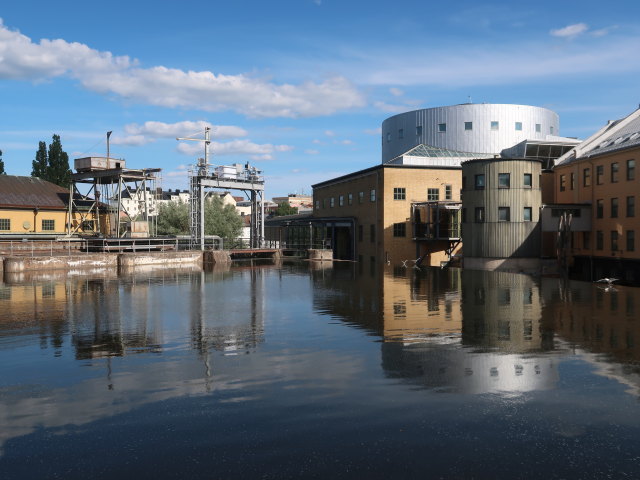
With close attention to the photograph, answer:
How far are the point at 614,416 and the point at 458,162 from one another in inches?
Answer: 2230

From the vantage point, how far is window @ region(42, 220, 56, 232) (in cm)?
6083

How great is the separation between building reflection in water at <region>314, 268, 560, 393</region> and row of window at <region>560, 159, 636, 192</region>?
1390 centimetres

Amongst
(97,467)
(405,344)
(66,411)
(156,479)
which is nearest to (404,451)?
(156,479)

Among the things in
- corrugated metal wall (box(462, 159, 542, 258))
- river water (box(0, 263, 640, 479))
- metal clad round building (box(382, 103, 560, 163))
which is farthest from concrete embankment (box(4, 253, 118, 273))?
metal clad round building (box(382, 103, 560, 163))

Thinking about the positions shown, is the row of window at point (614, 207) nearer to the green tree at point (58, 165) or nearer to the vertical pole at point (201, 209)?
the vertical pole at point (201, 209)

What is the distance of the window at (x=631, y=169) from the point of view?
4034 cm

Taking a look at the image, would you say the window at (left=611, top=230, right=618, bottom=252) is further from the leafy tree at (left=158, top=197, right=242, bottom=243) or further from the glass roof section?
the leafy tree at (left=158, top=197, right=242, bottom=243)

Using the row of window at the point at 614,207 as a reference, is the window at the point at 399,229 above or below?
below

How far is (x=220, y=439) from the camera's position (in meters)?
9.09

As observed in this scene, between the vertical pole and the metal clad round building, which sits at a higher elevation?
the metal clad round building

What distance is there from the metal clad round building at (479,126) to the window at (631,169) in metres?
35.0

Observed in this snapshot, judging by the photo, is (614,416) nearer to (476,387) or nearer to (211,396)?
(476,387)

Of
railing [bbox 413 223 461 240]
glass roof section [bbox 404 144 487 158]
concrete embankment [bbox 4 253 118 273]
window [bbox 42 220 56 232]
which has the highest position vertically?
glass roof section [bbox 404 144 487 158]

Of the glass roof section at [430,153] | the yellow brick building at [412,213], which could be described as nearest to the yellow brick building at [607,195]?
the yellow brick building at [412,213]
